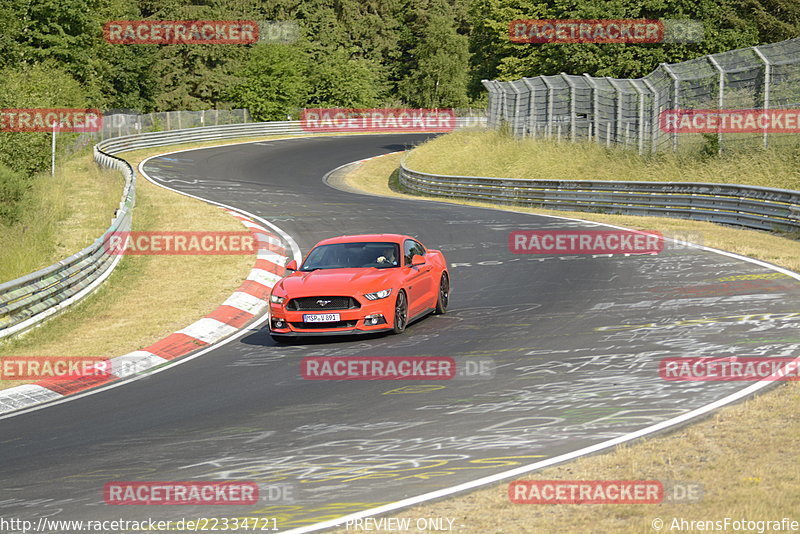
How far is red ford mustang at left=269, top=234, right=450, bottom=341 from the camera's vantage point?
43.5 feet

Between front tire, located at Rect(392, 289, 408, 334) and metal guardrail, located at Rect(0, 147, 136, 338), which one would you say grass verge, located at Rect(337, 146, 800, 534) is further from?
metal guardrail, located at Rect(0, 147, 136, 338)

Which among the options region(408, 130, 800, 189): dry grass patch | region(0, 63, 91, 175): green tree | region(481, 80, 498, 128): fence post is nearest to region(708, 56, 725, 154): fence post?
region(408, 130, 800, 189): dry grass patch

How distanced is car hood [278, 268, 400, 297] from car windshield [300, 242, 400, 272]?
0.29 meters

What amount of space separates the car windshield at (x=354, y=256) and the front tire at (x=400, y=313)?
706mm

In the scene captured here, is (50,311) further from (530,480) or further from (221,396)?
(530,480)

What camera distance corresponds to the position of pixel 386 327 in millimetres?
13305

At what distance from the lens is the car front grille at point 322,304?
43.6 feet

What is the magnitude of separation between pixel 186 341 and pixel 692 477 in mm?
9242

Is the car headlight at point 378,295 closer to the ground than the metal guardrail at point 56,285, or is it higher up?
higher up

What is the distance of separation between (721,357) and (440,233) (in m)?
14.4

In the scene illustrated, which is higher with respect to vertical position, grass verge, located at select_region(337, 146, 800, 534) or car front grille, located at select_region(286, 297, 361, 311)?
grass verge, located at select_region(337, 146, 800, 534)

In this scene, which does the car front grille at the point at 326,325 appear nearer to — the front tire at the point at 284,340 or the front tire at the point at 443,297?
the front tire at the point at 284,340

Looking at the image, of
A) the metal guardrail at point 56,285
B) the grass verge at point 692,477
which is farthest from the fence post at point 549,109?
the grass verge at point 692,477

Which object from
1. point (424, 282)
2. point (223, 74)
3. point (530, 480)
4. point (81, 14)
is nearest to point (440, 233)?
point (424, 282)
